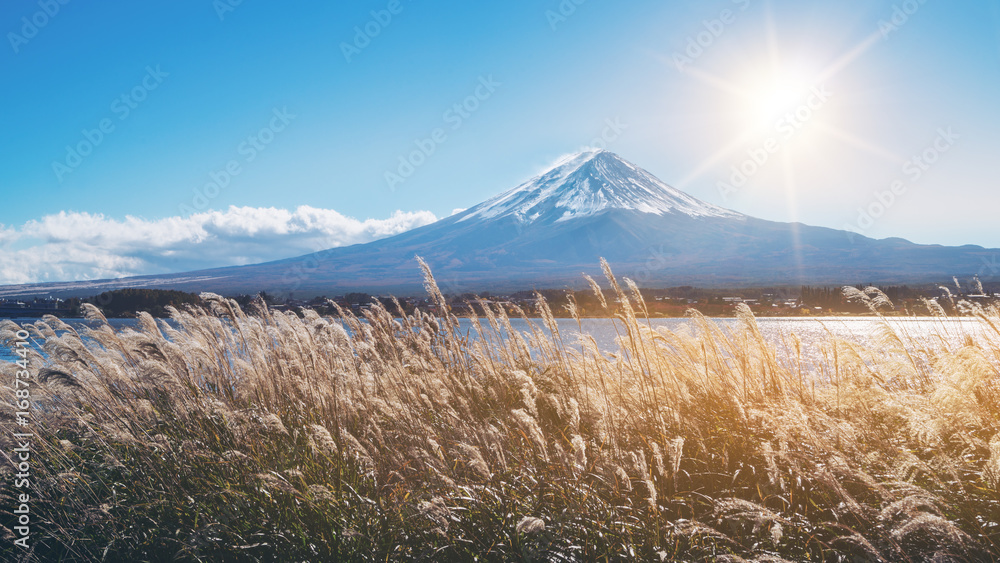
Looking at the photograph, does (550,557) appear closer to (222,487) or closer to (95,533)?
(222,487)

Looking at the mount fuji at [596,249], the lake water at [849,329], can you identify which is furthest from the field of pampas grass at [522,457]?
the mount fuji at [596,249]

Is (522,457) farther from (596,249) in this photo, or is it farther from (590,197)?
(590,197)

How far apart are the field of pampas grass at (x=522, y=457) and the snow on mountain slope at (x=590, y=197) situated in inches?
5822

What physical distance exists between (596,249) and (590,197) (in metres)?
35.2

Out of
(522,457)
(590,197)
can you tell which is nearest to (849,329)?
(522,457)

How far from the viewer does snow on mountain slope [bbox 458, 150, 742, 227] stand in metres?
158

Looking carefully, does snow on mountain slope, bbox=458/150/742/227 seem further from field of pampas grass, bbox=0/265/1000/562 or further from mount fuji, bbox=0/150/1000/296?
field of pampas grass, bbox=0/265/1000/562

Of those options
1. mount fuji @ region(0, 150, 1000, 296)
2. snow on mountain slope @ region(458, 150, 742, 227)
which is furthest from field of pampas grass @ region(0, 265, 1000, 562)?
snow on mountain slope @ region(458, 150, 742, 227)

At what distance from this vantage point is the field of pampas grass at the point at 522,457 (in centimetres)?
225

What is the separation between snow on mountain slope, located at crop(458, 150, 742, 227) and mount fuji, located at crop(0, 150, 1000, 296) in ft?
1.63

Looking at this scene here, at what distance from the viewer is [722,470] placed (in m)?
2.77

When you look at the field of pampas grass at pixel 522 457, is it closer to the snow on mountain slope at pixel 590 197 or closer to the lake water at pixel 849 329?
the lake water at pixel 849 329

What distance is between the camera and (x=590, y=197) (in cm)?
17112

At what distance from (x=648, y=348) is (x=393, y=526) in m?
2.60
